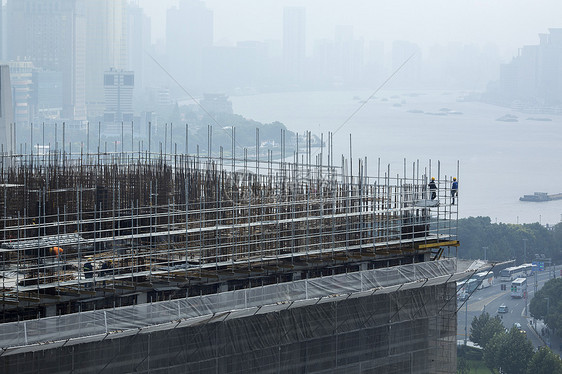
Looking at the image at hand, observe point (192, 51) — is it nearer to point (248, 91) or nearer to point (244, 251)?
point (248, 91)

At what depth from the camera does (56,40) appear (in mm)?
115188

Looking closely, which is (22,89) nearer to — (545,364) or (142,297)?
(545,364)

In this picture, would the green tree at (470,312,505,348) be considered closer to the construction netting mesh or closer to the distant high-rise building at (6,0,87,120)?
the construction netting mesh

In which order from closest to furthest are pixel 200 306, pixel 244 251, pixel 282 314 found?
pixel 200 306 < pixel 282 314 < pixel 244 251

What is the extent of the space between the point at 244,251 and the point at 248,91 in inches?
3879

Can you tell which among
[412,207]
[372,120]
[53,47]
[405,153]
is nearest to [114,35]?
[53,47]

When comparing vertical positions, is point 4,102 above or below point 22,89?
below

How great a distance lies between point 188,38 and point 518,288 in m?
64.5

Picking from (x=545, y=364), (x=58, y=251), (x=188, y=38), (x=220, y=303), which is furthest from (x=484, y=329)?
(x=188, y=38)

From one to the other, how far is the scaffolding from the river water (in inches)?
2812

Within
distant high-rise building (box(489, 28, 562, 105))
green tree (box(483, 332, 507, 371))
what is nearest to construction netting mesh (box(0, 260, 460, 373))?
green tree (box(483, 332, 507, 371))

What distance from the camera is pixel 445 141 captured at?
366 ft

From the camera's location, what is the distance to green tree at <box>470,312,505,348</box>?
5309 centimetres

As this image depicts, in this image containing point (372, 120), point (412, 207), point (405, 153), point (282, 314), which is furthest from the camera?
point (372, 120)
